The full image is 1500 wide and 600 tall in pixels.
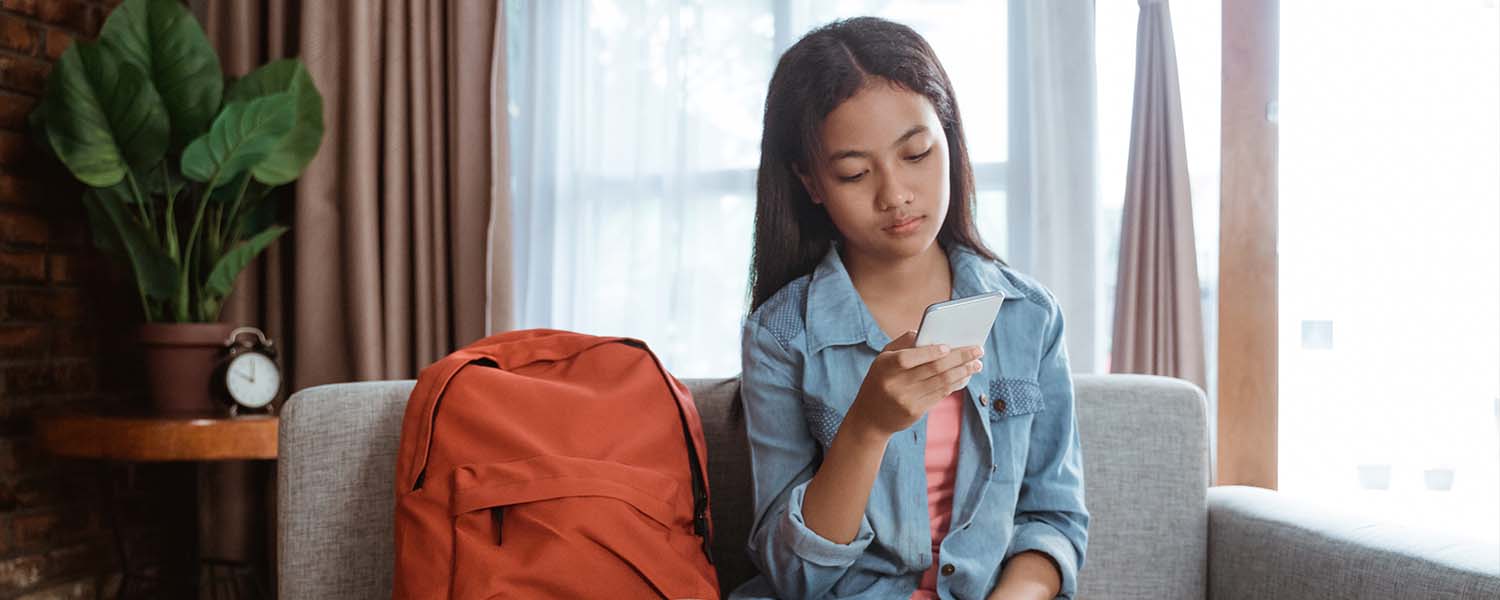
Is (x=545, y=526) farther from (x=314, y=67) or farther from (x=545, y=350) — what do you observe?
(x=314, y=67)

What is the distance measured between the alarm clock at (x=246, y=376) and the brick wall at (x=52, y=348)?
0.38 m

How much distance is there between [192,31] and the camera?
207 centimetres

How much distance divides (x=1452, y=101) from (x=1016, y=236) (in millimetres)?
865

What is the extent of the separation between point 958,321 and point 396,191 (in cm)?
177

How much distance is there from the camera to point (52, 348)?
2.25 meters

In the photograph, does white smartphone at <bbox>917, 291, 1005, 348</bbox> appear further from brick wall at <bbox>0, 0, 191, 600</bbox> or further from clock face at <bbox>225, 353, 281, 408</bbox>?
brick wall at <bbox>0, 0, 191, 600</bbox>

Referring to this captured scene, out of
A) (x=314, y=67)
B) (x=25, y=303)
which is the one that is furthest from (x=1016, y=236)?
(x=25, y=303)

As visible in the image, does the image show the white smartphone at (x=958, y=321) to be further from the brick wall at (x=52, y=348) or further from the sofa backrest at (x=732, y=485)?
the brick wall at (x=52, y=348)

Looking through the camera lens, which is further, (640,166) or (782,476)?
(640,166)

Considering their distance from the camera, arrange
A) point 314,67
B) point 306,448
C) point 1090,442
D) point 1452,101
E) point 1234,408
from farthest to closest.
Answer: point 314,67 < point 1452,101 < point 1234,408 < point 1090,442 < point 306,448

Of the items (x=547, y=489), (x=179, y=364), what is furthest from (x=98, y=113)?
(x=547, y=489)

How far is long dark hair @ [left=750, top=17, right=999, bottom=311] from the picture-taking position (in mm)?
1133

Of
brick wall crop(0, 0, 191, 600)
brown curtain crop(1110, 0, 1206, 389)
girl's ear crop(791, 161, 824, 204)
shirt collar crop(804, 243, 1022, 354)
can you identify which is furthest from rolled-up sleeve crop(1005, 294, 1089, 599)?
brick wall crop(0, 0, 191, 600)

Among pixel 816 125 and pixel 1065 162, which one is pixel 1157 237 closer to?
pixel 1065 162
